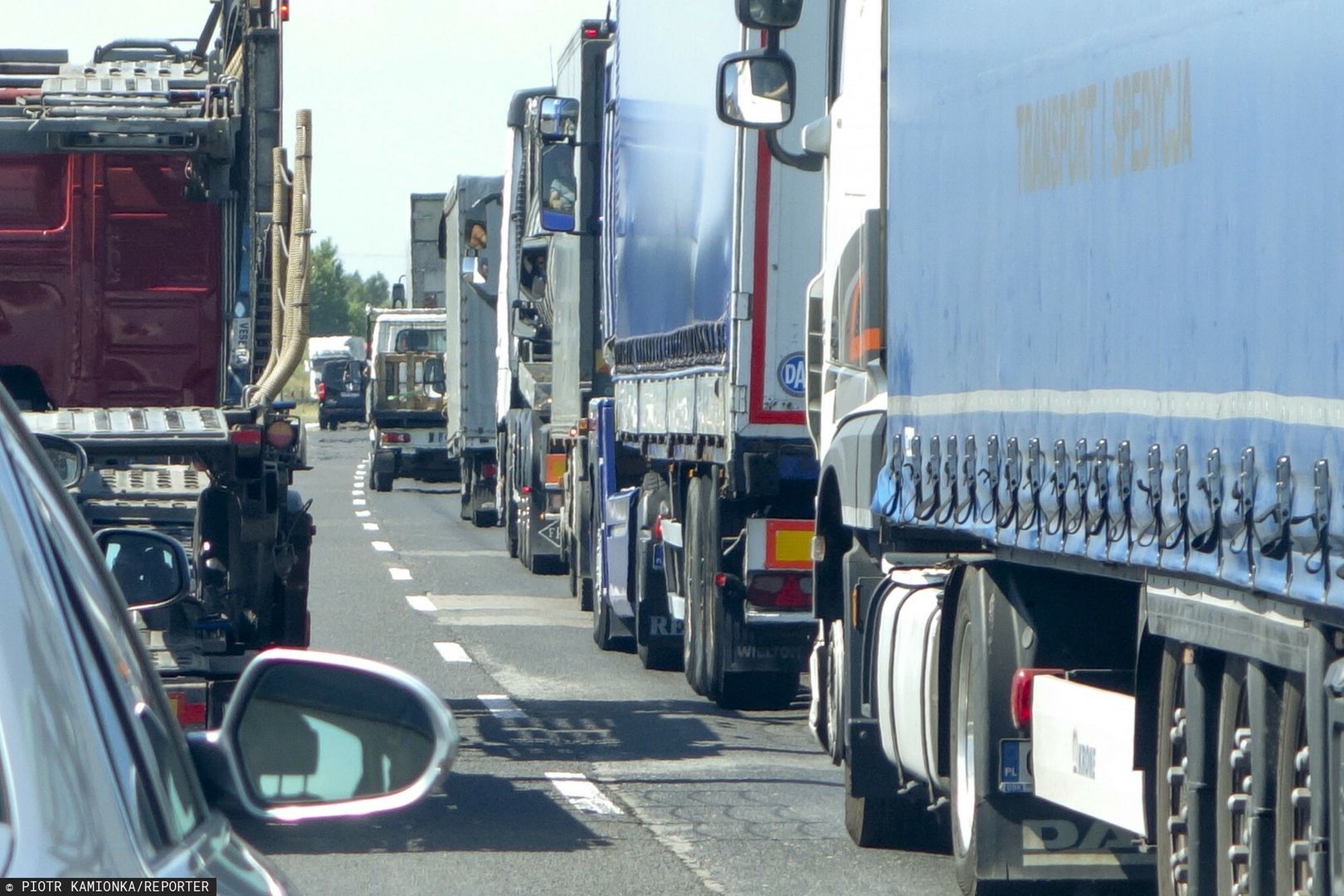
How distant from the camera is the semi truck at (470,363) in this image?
92.5 ft

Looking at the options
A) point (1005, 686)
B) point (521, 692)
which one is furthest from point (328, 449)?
point (1005, 686)

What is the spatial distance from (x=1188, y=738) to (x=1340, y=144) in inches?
66.4

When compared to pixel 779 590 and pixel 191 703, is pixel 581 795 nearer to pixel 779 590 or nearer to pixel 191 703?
pixel 191 703

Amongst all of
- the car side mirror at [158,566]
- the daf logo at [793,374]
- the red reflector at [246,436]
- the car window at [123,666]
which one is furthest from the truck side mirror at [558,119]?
→ the car window at [123,666]

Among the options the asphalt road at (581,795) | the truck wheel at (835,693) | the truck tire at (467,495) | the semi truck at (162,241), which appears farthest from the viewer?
the truck tire at (467,495)

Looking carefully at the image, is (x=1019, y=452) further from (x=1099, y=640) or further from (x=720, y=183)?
(x=720, y=183)

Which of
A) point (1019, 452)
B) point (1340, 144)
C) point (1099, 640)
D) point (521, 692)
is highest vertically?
point (1340, 144)

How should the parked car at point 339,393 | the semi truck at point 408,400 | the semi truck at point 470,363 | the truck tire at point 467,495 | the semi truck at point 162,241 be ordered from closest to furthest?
the semi truck at point 162,241 < the semi truck at point 470,363 < the truck tire at point 467,495 < the semi truck at point 408,400 < the parked car at point 339,393

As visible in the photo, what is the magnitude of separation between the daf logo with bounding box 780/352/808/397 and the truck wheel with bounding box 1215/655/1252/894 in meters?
5.48

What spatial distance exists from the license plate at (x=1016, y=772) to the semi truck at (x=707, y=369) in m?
3.92

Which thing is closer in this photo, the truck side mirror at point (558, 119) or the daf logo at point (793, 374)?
the daf logo at point (793, 374)

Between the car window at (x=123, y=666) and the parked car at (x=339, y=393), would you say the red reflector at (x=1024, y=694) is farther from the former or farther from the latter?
the parked car at (x=339, y=393)

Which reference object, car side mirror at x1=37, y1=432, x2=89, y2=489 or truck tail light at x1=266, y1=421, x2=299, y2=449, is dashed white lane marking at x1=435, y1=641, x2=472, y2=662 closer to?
truck tail light at x1=266, y1=421, x2=299, y2=449

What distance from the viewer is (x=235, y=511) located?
949cm
